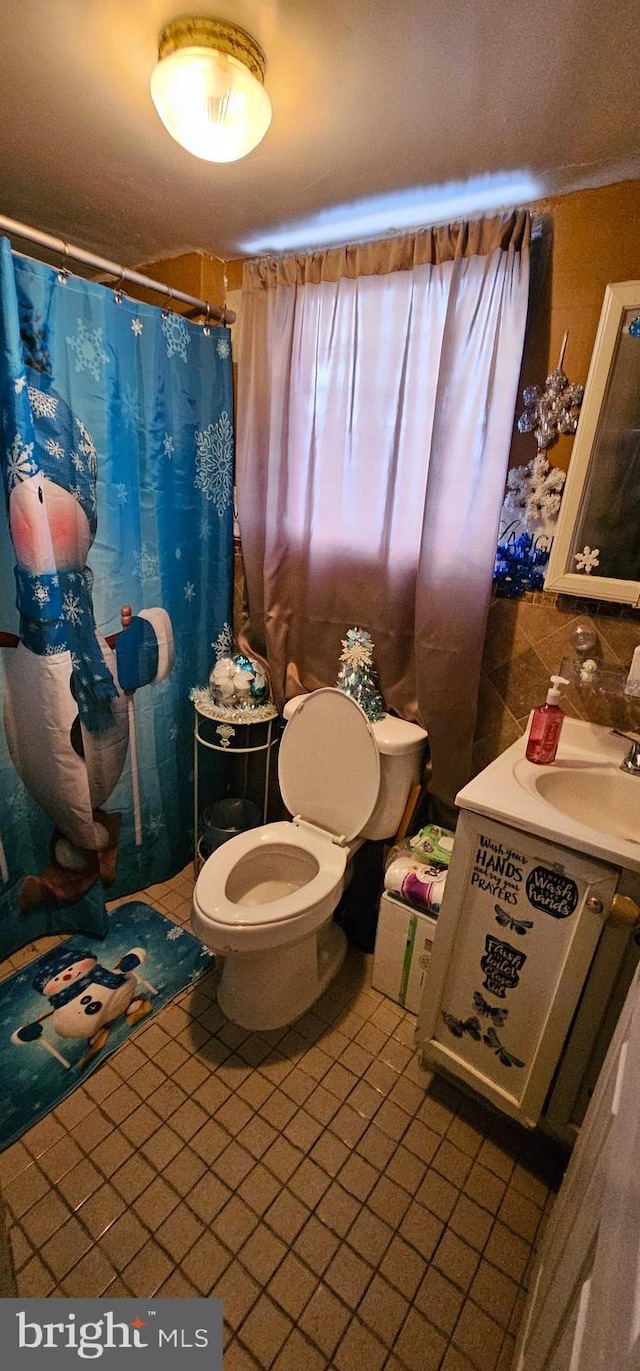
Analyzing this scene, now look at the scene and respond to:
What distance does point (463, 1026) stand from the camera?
4.25ft

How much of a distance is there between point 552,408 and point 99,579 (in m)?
1.32

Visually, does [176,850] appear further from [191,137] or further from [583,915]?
[191,137]

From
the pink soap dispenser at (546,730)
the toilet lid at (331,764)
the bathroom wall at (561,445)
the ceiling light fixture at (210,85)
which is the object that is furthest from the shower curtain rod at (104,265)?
the pink soap dispenser at (546,730)

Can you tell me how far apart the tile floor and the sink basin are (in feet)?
2.63

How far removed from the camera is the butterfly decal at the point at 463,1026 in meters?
1.27

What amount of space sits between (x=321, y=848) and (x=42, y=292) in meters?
1.63

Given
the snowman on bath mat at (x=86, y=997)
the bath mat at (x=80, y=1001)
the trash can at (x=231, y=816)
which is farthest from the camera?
the trash can at (x=231, y=816)

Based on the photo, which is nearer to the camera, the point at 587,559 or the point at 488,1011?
the point at 488,1011

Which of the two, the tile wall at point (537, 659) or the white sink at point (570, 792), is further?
the tile wall at point (537, 659)

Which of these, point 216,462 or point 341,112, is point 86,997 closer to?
point 216,462

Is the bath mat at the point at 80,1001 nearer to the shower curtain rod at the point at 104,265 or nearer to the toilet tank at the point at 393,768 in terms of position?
the toilet tank at the point at 393,768

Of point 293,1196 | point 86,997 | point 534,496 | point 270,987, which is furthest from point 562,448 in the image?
point 86,997

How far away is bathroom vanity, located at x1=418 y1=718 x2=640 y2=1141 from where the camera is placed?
104 cm

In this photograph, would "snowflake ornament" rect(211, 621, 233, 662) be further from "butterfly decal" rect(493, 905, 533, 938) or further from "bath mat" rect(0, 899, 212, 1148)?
"butterfly decal" rect(493, 905, 533, 938)
